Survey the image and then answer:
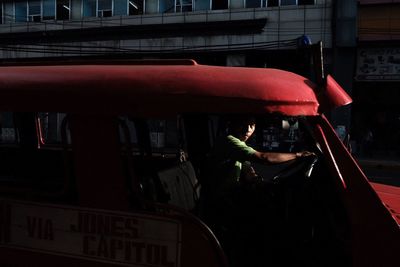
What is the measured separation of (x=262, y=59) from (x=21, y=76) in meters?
19.9

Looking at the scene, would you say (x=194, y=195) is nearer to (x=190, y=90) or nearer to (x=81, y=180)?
(x=81, y=180)

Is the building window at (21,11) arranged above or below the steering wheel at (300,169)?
above

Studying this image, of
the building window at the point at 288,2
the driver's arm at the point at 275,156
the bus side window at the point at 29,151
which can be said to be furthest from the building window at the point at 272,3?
the driver's arm at the point at 275,156

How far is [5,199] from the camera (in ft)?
8.29

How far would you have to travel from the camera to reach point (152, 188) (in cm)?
266

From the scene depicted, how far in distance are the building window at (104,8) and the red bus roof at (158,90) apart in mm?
22577

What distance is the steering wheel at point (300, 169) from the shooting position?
8.93ft

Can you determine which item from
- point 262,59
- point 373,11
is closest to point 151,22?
point 262,59

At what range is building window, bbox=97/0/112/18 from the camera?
23.9 meters

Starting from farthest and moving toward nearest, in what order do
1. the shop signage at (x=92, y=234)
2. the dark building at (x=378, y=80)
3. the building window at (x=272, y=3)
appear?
the building window at (x=272, y=3), the dark building at (x=378, y=80), the shop signage at (x=92, y=234)

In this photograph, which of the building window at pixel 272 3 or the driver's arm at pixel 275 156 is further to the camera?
the building window at pixel 272 3

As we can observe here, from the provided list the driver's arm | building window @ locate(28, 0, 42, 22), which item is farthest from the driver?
building window @ locate(28, 0, 42, 22)

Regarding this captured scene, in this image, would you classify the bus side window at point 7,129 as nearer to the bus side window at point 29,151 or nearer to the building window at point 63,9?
the bus side window at point 29,151

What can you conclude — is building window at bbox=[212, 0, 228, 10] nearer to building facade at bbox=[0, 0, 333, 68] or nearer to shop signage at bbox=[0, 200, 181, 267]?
building facade at bbox=[0, 0, 333, 68]
